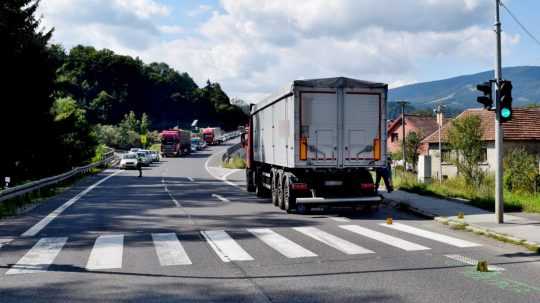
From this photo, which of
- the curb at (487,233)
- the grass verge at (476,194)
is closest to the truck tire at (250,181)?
the grass verge at (476,194)

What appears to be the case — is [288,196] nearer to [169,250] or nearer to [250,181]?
[169,250]

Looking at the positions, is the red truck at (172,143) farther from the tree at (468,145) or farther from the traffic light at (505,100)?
the traffic light at (505,100)

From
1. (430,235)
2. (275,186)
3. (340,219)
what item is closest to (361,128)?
(340,219)

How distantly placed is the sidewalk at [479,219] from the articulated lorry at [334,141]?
1.85 m

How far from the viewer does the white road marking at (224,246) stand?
9219 millimetres

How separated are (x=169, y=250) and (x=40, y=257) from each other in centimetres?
223

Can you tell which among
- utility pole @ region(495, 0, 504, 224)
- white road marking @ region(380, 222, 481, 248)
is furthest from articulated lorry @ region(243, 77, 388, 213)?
utility pole @ region(495, 0, 504, 224)

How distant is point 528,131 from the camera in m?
39.9

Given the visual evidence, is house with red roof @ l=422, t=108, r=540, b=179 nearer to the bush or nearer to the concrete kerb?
the bush

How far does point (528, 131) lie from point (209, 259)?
37079 millimetres

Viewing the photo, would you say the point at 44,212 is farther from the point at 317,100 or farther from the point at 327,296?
the point at 327,296

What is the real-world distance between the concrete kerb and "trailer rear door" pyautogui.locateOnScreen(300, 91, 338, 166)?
287 centimetres

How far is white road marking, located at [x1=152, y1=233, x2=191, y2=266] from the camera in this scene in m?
8.92

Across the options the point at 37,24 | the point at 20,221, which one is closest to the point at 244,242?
the point at 20,221
